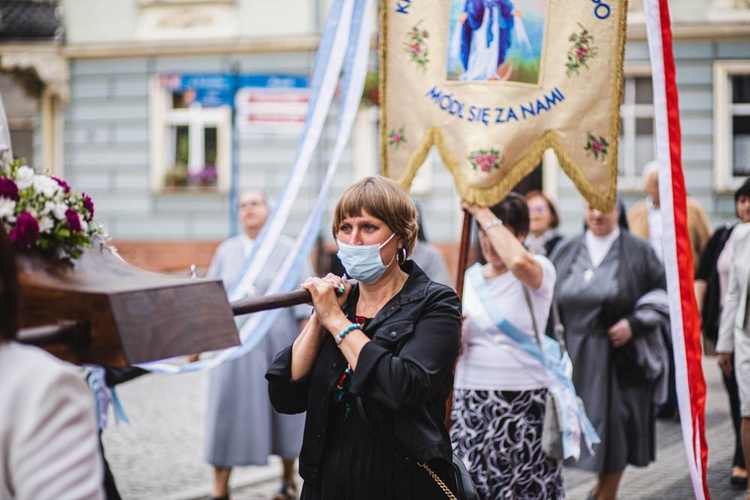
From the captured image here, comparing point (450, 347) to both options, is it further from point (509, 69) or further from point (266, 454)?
point (266, 454)

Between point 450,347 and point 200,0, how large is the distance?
1763 centimetres

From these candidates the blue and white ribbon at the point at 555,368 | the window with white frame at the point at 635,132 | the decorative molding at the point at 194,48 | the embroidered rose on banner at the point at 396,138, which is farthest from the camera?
the decorative molding at the point at 194,48

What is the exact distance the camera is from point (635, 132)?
17875mm

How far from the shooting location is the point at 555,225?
27.4ft

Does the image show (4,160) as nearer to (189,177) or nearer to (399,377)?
(399,377)

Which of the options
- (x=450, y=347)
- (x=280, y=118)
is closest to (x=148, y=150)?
(x=280, y=118)

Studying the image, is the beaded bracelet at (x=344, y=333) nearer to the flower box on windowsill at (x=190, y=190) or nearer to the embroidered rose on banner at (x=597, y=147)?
the embroidered rose on banner at (x=597, y=147)

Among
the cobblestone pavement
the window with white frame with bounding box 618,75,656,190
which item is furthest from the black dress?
the window with white frame with bounding box 618,75,656,190

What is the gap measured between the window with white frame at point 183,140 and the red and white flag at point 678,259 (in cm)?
1591

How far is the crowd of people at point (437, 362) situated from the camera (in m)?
2.93

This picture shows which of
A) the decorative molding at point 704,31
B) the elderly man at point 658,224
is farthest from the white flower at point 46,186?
the decorative molding at point 704,31

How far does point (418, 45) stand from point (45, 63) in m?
17.0

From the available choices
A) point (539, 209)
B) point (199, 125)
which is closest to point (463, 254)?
point (539, 209)

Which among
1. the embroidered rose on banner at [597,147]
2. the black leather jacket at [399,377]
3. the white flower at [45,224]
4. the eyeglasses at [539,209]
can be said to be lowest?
the black leather jacket at [399,377]
